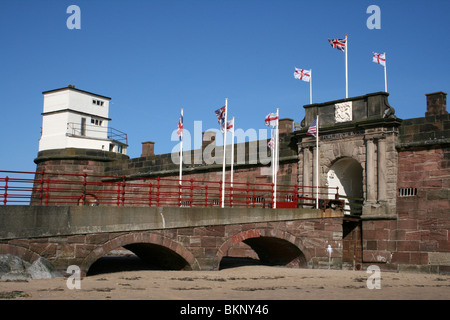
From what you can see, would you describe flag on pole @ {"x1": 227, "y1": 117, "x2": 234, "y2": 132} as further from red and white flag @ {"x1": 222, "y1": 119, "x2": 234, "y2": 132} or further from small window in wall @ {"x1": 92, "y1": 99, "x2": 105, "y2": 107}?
small window in wall @ {"x1": 92, "y1": 99, "x2": 105, "y2": 107}

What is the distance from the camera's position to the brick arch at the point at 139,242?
1554cm

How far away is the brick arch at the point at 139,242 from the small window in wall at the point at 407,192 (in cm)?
838

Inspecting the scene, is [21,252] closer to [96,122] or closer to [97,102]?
[96,122]

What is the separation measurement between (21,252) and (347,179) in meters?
15.0

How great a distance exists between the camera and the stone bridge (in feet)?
48.0

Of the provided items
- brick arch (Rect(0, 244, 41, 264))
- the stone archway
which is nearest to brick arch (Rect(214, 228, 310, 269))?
the stone archway

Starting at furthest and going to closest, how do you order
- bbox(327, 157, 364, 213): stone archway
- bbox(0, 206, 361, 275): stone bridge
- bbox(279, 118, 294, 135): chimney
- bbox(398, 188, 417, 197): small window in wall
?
bbox(279, 118, 294, 135): chimney → bbox(327, 157, 364, 213): stone archway → bbox(398, 188, 417, 197): small window in wall → bbox(0, 206, 361, 275): stone bridge

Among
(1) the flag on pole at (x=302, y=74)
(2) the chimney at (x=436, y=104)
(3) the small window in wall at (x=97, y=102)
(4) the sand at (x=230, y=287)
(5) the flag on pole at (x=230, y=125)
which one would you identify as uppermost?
(3) the small window in wall at (x=97, y=102)

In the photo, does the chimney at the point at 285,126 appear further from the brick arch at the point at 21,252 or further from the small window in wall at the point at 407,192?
the brick arch at the point at 21,252

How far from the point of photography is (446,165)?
19.7 m

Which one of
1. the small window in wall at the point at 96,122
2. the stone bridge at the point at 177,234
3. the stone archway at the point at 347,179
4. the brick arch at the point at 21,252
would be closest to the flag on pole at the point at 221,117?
the stone bridge at the point at 177,234

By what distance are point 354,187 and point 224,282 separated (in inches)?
452

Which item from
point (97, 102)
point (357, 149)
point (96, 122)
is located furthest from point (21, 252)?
point (97, 102)

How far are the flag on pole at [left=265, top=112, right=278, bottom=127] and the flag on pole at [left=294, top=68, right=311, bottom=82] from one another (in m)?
2.56
